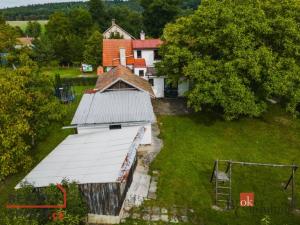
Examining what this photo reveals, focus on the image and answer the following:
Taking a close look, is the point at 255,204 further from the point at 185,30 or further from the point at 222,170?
the point at 185,30

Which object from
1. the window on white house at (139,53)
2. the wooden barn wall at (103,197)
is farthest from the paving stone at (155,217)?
the window on white house at (139,53)

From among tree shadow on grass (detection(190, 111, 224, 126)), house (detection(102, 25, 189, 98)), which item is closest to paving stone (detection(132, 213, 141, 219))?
tree shadow on grass (detection(190, 111, 224, 126))

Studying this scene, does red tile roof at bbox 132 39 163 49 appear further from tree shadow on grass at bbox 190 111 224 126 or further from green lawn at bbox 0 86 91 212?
tree shadow on grass at bbox 190 111 224 126

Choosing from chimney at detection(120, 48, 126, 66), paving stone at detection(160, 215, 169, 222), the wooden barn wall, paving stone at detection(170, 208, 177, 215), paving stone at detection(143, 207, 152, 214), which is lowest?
paving stone at detection(160, 215, 169, 222)

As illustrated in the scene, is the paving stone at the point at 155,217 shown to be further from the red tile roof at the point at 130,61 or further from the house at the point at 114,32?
the house at the point at 114,32

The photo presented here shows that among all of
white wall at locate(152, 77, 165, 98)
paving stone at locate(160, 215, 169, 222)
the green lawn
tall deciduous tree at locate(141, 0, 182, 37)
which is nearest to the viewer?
paving stone at locate(160, 215, 169, 222)

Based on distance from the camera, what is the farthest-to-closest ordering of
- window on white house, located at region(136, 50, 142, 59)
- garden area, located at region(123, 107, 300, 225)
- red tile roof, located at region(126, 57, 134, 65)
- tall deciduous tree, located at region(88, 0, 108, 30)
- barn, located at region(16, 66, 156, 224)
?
tall deciduous tree, located at region(88, 0, 108, 30), window on white house, located at region(136, 50, 142, 59), red tile roof, located at region(126, 57, 134, 65), garden area, located at region(123, 107, 300, 225), barn, located at region(16, 66, 156, 224)

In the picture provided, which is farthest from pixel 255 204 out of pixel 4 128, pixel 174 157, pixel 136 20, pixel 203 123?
pixel 136 20

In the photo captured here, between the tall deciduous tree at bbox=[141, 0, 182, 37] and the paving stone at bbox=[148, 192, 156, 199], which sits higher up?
the tall deciduous tree at bbox=[141, 0, 182, 37]
